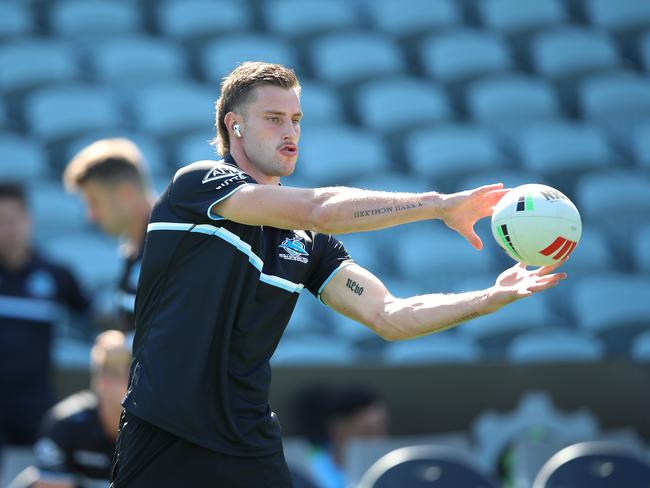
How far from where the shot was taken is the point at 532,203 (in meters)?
3.52

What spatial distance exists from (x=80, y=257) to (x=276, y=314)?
4972 millimetres

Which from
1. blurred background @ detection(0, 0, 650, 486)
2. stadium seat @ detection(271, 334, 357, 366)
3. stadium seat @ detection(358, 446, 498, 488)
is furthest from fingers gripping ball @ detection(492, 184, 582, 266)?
stadium seat @ detection(271, 334, 357, 366)

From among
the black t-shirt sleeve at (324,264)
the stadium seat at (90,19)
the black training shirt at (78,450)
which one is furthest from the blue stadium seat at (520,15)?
the black t-shirt sleeve at (324,264)

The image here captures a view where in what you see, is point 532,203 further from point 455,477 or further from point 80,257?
point 80,257

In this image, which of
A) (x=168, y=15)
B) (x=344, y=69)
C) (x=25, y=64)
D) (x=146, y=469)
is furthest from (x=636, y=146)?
(x=146, y=469)

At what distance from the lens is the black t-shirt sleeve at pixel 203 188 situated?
352 cm

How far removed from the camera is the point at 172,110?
10047 millimetres

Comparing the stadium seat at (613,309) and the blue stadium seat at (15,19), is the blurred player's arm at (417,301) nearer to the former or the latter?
the stadium seat at (613,309)

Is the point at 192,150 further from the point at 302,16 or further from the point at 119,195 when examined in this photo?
the point at 119,195

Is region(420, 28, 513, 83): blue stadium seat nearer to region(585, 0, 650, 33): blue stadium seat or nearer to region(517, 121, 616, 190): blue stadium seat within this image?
region(517, 121, 616, 190): blue stadium seat

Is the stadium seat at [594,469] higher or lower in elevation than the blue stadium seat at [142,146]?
lower

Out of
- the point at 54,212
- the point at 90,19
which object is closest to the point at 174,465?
the point at 54,212

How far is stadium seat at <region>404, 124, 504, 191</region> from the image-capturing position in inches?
377

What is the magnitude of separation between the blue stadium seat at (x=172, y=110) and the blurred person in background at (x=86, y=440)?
440 centimetres
